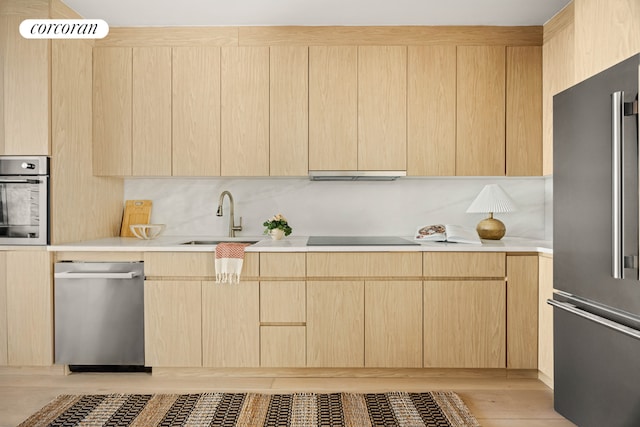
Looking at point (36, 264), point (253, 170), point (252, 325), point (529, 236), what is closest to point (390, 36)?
point (253, 170)

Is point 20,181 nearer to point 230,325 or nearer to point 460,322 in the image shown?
point 230,325

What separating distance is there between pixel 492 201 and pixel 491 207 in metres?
0.04

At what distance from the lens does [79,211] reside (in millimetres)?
3354

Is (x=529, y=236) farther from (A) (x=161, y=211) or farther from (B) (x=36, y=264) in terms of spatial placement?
(B) (x=36, y=264)

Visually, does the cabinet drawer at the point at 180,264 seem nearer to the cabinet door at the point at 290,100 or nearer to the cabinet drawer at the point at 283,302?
the cabinet drawer at the point at 283,302

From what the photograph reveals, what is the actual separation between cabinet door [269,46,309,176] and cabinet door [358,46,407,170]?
1.25 feet

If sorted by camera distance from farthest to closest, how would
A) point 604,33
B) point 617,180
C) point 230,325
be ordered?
point 230,325 → point 604,33 → point 617,180

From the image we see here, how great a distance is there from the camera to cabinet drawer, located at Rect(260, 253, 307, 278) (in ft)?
10.2

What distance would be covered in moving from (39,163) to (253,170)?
133 centimetres

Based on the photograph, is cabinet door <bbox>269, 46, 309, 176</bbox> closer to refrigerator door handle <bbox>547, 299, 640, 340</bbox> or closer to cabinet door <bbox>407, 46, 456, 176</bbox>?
cabinet door <bbox>407, 46, 456, 176</bbox>

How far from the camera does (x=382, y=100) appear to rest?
11.3ft

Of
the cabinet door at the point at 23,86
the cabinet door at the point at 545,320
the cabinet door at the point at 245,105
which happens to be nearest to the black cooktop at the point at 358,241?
the cabinet door at the point at 245,105

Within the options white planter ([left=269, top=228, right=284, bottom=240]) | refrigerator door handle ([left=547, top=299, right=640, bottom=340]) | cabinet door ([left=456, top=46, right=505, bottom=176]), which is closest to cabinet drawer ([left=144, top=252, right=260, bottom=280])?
white planter ([left=269, top=228, right=284, bottom=240])

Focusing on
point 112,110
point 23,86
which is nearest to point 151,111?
point 112,110
